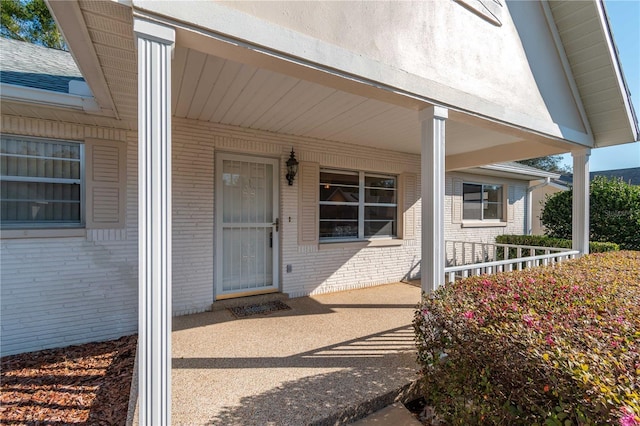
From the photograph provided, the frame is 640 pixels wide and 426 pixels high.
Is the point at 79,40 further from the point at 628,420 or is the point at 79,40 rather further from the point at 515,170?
the point at 515,170

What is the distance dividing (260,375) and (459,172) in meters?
6.95

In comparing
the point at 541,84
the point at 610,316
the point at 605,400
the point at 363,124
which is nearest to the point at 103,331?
the point at 363,124

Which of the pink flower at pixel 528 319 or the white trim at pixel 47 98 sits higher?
the white trim at pixel 47 98

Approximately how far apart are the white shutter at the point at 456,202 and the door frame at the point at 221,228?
471cm

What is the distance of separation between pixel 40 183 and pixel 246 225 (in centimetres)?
265

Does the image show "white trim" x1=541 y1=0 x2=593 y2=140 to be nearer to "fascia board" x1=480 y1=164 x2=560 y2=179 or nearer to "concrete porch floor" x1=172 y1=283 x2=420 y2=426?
"fascia board" x1=480 y1=164 x2=560 y2=179

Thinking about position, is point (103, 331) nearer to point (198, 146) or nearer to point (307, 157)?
point (198, 146)

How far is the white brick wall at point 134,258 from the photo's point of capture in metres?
3.67

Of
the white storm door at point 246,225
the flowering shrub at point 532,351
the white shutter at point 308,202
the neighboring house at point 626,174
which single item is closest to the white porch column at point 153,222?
the flowering shrub at point 532,351

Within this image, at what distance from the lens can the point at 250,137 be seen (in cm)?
497

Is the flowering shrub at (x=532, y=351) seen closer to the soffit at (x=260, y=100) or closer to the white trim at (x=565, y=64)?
the soffit at (x=260, y=100)

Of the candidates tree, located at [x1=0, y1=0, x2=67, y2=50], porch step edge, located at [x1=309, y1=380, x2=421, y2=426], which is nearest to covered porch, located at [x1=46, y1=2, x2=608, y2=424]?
porch step edge, located at [x1=309, y1=380, x2=421, y2=426]

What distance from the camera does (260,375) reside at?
9.43ft

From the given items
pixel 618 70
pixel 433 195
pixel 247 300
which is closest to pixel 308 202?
pixel 247 300
